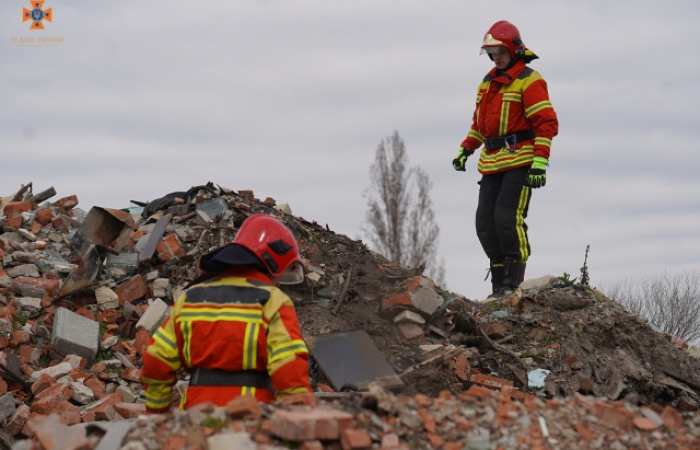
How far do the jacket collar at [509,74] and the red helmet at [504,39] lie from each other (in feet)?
0.32

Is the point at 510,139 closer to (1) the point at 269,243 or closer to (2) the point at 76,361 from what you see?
(1) the point at 269,243

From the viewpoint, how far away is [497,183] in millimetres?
7797

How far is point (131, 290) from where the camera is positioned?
24.1 feet

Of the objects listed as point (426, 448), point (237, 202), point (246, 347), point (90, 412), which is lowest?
point (90, 412)

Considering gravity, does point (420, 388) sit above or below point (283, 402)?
below

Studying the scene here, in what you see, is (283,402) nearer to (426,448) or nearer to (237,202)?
(426,448)

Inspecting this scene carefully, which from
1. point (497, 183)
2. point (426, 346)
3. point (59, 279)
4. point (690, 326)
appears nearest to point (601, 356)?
point (426, 346)

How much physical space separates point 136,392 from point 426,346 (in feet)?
8.15

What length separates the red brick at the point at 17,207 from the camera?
896 cm

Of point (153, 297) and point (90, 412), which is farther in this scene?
point (153, 297)

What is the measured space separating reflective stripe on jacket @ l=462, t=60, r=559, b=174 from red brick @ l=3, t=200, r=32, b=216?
5.57 metres

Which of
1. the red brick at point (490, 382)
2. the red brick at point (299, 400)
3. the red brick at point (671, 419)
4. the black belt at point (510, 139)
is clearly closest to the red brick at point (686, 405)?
the red brick at point (490, 382)

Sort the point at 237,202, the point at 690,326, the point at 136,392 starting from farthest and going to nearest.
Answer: the point at 690,326
the point at 237,202
the point at 136,392

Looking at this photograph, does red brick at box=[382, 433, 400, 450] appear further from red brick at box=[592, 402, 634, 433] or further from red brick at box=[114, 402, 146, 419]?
red brick at box=[114, 402, 146, 419]
